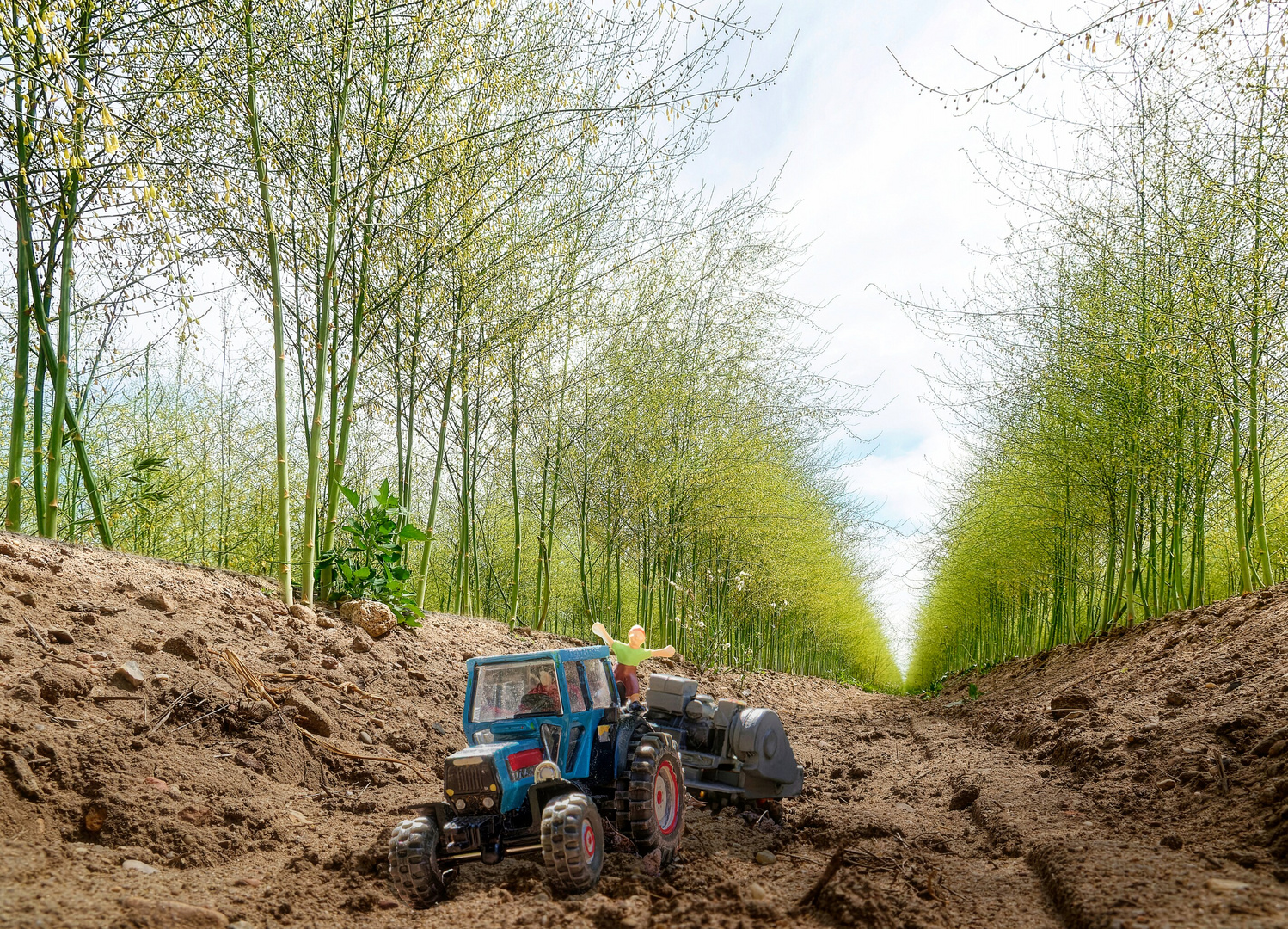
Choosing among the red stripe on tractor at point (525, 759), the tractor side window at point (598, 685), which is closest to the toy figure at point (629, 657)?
the tractor side window at point (598, 685)

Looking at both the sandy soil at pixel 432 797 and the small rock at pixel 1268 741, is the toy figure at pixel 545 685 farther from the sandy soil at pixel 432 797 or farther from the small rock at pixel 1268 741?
the small rock at pixel 1268 741

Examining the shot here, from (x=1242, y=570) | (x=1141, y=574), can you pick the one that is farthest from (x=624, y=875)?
(x=1141, y=574)

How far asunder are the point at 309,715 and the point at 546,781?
7.52 ft

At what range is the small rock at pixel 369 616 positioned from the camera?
645 centimetres

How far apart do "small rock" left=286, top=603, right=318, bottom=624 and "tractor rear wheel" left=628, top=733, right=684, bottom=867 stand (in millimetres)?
3333

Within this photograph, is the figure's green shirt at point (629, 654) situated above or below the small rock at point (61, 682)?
above

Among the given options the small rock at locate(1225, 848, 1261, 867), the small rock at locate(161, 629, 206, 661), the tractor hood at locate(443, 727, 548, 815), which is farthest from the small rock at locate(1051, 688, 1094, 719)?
the small rock at locate(161, 629, 206, 661)

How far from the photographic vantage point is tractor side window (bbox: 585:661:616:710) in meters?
3.76

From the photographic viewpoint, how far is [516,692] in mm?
3564

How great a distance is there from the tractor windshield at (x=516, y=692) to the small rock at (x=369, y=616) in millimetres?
3201

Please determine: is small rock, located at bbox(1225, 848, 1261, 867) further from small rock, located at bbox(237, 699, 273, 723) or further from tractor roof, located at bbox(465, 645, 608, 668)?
small rock, located at bbox(237, 699, 273, 723)

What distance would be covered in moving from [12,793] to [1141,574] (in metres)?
10.6

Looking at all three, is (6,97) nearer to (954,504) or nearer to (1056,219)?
(1056,219)

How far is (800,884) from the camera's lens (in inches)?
130
